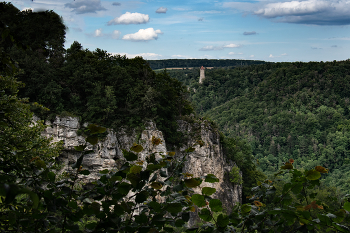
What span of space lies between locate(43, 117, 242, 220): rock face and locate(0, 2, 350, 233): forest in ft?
2.86

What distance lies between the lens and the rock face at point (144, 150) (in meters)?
19.5

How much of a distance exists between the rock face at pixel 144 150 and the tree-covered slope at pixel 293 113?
3602cm

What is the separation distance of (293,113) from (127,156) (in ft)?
321

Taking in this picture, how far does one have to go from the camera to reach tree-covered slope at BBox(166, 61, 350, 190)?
74400 mm

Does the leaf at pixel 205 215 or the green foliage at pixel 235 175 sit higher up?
the leaf at pixel 205 215

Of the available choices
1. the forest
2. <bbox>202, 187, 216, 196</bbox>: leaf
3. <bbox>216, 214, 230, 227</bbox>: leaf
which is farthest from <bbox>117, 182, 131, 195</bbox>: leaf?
<bbox>216, 214, 230, 227</bbox>: leaf

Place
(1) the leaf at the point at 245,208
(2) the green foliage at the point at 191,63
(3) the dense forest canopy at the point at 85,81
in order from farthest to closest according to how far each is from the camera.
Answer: (2) the green foliage at the point at 191,63 < (3) the dense forest canopy at the point at 85,81 < (1) the leaf at the point at 245,208

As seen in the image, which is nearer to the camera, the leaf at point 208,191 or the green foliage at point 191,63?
the leaf at point 208,191

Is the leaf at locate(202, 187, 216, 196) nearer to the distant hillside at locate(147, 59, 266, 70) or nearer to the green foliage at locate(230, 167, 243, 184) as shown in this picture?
the green foliage at locate(230, 167, 243, 184)

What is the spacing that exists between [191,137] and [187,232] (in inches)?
951

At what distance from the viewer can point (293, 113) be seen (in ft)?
297

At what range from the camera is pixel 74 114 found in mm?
20391

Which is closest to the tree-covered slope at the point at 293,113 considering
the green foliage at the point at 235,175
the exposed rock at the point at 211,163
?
the green foliage at the point at 235,175

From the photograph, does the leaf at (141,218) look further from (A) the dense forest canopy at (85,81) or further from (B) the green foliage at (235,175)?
(B) the green foliage at (235,175)
